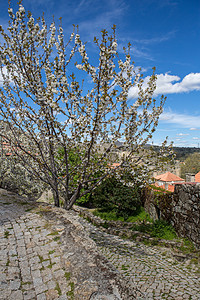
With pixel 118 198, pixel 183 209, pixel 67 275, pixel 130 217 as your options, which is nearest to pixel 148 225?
pixel 130 217

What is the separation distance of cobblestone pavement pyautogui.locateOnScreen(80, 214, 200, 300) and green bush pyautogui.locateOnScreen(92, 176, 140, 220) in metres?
3.50

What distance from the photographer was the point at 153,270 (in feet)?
19.1

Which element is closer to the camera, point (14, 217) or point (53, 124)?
point (14, 217)

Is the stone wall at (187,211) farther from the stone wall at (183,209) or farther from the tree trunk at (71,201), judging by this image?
the tree trunk at (71,201)

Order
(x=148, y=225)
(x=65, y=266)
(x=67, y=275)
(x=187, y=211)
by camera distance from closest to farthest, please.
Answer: (x=67, y=275), (x=65, y=266), (x=187, y=211), (x=148, y=225)

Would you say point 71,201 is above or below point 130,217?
above

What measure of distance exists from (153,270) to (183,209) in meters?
3.20

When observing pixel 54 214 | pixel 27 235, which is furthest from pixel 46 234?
pixel 54 214

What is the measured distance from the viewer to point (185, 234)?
8008 mm

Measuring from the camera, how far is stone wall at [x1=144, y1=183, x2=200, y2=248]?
7.39 meters

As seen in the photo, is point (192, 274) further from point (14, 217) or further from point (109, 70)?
point (109, 70)

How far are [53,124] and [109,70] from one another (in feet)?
7.51

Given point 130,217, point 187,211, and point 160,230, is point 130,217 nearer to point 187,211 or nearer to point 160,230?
point 160,230

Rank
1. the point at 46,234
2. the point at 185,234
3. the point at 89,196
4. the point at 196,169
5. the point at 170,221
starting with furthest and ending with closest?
the point at 196,169, the point at 89,196, the point at 170,221, the point at 185,234, the point at 46,234
